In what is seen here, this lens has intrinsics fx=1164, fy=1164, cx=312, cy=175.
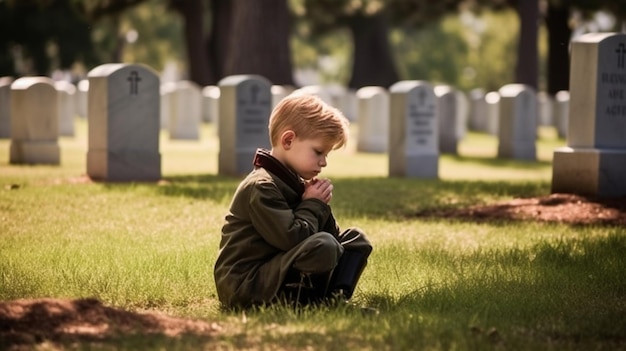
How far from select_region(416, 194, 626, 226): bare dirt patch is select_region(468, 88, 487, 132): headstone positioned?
83.1ft

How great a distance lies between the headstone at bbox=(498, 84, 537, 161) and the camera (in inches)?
938

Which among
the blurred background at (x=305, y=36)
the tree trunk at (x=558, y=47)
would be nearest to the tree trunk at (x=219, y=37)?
the blurred background at (x=305, y=36)

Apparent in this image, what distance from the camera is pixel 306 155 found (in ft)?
19.5

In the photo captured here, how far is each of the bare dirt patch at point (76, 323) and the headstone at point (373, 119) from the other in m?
18.5

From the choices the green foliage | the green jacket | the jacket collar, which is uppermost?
the green foliage

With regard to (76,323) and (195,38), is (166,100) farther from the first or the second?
(76,323)

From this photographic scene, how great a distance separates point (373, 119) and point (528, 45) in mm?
12089

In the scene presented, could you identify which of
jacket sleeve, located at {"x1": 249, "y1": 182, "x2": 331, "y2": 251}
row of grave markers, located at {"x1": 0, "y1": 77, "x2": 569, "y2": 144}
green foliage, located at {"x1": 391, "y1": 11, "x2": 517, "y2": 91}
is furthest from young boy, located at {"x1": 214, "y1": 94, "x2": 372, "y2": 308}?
green foliage, located at {"x1": 391, "y1": 11, "x2": 517, "y2": 91}

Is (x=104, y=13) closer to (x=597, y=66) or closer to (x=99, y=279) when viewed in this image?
(x=597, y=66)

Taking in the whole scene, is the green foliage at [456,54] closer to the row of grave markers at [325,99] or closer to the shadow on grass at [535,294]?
the row of grave markers at [325,99]

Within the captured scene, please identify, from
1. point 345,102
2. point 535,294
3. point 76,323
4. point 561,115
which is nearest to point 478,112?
point 561,115

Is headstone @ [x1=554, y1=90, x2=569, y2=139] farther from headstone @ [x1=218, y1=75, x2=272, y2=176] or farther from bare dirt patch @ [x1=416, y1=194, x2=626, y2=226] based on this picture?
bare dirt patch @ [x1=416, y1=194, x2=626, y2=226]

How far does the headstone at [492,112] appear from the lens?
33.8 m

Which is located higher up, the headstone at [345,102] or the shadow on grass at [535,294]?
the headstone at [345,102]
